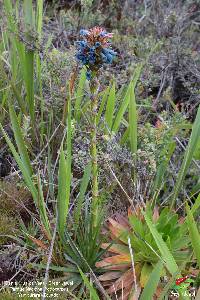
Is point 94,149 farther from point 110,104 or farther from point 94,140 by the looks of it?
point 110,104

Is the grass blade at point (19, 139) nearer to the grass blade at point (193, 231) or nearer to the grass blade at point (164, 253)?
the grass blade at point (164, 253)

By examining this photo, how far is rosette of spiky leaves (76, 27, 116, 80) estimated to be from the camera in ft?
5.18

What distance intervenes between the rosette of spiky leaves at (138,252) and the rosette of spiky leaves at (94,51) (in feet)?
2.29

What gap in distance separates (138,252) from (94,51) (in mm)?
910

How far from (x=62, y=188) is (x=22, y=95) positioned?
1.23 m

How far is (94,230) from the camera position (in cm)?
185

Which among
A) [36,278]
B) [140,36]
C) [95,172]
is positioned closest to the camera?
[95,172]

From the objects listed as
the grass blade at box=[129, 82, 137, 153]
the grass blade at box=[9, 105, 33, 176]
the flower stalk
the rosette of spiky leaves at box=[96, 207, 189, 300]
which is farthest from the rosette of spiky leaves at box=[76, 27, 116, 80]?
the rosette of spiky leaves at box=[96, 207, 189, 300]

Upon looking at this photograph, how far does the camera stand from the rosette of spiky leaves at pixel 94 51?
5.18 feet

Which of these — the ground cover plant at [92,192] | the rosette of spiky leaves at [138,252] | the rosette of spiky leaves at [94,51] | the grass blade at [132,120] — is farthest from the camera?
Result: the grass blade at [132,120]

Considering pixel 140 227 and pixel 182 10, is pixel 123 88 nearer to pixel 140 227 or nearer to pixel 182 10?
pixel 140 227

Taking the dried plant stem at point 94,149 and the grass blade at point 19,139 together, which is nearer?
the dried plant stem at point 94,149

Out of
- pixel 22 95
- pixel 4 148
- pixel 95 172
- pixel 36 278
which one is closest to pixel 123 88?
pixel 22 95

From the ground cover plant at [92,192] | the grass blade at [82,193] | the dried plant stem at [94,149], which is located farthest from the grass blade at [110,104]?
the dried plant stem at [94,149]
